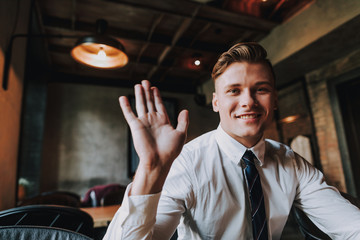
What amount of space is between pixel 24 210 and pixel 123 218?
79 cm

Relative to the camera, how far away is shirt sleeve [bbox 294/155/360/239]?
3.14ft

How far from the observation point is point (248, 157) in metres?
1.05

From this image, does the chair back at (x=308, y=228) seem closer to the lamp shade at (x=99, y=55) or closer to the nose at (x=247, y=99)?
the nose at (x=247, y=99)

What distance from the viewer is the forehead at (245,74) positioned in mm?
976

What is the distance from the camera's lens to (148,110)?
718mm

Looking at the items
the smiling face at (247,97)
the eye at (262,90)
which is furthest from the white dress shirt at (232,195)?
the eye at (262,90)

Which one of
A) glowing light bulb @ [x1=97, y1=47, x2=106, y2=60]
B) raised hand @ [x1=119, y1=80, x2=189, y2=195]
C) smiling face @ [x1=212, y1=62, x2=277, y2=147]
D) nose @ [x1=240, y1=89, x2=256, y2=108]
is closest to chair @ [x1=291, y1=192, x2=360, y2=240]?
smiling face @ [x1=212, y1=62, x2=277, y2=147]

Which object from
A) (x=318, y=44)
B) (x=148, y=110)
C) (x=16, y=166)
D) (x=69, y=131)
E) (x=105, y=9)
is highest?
(x=105, y=9)

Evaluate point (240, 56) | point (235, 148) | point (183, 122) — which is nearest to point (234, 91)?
point (240, 56)

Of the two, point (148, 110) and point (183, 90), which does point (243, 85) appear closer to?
point (148, 110)

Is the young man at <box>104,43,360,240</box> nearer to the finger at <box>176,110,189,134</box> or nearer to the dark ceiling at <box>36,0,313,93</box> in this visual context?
the finger at <box>176,110,189,134</box>

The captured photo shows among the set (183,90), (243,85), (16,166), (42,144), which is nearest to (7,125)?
(16,166)

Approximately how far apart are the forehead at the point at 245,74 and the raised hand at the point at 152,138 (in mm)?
372

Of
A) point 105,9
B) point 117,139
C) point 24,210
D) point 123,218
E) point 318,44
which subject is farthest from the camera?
point 117,139
